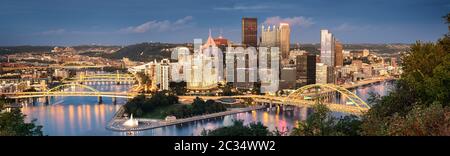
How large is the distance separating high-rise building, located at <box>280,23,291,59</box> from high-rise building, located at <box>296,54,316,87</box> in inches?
179

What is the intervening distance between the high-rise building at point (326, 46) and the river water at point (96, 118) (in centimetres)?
1190

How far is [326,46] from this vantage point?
23.6 m

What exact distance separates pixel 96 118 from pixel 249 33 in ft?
52.8

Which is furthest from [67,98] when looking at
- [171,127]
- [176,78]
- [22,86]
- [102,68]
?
[102,68]

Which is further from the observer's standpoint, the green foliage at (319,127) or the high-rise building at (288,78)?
the high-rise building at (288,78)

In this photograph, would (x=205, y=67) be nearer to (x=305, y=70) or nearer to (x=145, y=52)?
(x=305, y=70)

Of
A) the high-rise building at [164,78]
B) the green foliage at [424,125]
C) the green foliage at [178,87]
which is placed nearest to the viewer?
the green foliage at [424,125]

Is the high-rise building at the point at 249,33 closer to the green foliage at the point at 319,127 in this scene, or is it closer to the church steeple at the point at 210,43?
the church steeple at the point at 210,43

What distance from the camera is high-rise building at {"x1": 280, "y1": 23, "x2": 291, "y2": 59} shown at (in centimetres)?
2419

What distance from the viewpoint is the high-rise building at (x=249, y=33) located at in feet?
82.5

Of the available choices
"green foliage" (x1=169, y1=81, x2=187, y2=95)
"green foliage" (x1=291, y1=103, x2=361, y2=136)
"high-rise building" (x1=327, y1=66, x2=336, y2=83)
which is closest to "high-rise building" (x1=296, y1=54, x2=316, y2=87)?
"high-rise building" (x1=327, y1=66, x2=336, y2=83)

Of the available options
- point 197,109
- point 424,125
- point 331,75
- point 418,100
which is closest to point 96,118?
point 197,109

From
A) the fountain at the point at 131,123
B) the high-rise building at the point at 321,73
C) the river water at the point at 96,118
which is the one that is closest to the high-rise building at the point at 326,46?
the high-rise building at the point at 321,73

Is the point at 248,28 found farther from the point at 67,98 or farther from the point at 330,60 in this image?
the point at 67,98
